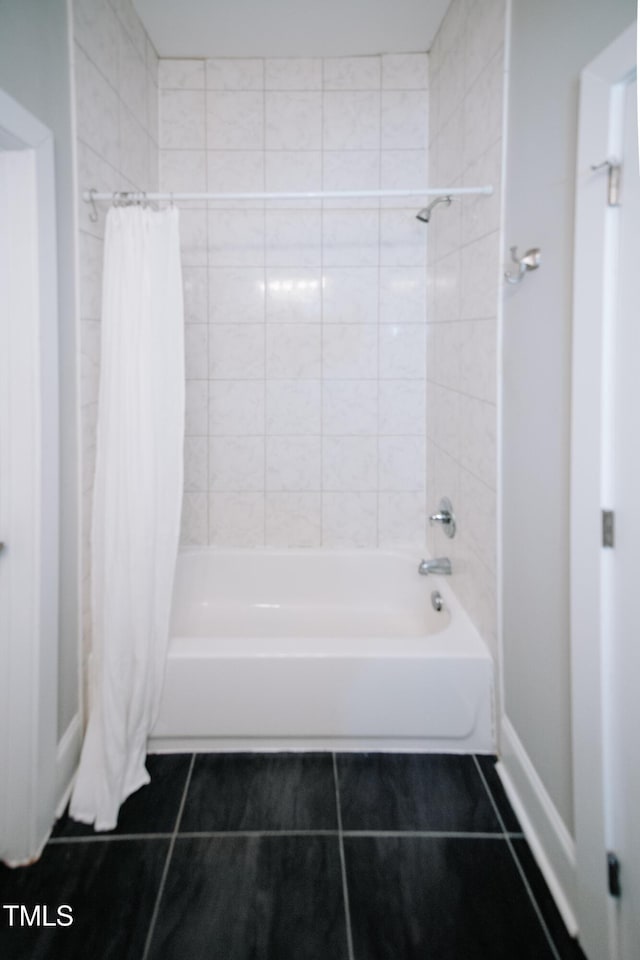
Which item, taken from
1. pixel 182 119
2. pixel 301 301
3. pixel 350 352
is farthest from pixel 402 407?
pixel 182 119

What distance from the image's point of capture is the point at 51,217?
1.64m

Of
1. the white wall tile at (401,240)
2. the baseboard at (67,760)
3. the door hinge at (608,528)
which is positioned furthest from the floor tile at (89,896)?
the white wall tile at (401,240)

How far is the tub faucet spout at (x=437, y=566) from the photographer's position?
2510 mm

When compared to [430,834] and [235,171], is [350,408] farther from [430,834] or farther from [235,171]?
[430,834]

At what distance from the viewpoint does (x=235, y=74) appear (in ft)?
9.36

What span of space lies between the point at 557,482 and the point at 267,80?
8.24 feet

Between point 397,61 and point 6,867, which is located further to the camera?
point 397,61

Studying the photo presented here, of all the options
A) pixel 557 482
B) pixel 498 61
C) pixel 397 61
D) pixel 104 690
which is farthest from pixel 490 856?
pixel 397 61

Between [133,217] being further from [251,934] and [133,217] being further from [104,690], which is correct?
[251,934]

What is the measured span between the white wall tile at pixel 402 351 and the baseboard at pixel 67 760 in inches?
81.1

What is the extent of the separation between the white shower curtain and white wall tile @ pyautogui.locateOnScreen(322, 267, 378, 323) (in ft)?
3.85

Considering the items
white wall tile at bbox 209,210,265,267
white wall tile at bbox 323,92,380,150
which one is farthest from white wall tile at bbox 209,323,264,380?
white wall tile at bbox 323,92,380,150

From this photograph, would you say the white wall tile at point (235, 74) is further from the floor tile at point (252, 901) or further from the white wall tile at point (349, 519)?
the floor tile at point (252, 901)

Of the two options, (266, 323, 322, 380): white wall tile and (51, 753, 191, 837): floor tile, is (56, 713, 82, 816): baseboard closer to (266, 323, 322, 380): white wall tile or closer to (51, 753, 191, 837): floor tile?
(51, 753, 191, 837): floor tile
